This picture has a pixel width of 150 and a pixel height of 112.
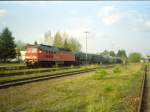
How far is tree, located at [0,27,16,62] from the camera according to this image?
60.3m

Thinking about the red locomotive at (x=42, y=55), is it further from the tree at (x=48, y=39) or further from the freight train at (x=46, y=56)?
the tree at (x=48, y=39)

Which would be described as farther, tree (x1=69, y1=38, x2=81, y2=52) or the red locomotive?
tree (x1=69, y1=38, x2=81, y2=52)

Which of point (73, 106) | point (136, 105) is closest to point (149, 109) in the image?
point (136, 105)

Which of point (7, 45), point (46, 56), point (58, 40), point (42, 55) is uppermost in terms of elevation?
point (58, 40)

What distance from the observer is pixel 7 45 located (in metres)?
61.0

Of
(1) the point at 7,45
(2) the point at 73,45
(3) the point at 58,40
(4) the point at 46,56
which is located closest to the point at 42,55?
(4) the point at 46,56

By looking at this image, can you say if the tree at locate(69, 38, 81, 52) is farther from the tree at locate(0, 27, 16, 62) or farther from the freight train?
the freight train

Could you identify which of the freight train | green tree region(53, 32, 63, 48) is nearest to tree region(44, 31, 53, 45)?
green tree region(53, 32, 63, 48)

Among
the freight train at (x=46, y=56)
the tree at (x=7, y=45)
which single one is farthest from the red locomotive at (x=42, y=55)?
the tree at (x=7, y=45)

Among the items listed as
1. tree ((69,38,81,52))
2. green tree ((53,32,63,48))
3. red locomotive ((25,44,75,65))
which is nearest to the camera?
red locomotive ((25,44,75,65))

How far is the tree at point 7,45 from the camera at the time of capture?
198ft

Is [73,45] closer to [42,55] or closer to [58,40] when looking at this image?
[58,40]

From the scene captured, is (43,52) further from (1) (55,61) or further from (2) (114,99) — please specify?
(2) (114,99)

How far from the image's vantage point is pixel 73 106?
367 inches
